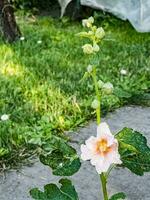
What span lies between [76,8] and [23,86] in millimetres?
1956

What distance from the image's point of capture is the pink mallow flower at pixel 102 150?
4.72 ft

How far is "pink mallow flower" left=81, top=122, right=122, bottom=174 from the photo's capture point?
1438mm

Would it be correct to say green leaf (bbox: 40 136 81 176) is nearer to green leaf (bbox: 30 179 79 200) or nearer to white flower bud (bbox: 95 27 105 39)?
green leaf (bbox: 30 179 79 200)

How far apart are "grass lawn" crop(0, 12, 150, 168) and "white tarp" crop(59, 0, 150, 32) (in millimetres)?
137

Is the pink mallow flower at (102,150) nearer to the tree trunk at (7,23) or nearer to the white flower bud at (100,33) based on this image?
the white flower bud at (100,33)

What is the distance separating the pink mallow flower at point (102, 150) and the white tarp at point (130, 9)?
3370mm

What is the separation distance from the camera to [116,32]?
201 inches

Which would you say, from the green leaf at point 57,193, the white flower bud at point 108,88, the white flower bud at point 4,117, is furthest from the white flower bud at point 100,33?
the white flower bud at point 4,117

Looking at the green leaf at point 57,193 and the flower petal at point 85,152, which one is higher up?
the flower petal at point 85,152

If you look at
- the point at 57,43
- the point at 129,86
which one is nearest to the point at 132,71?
the point at 129,86

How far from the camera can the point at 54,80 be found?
3.86 metres

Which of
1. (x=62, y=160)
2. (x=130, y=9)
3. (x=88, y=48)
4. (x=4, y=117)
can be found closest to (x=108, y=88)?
(x=88, y=48)

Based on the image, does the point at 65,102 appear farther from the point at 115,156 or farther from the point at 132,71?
the point at 115,156

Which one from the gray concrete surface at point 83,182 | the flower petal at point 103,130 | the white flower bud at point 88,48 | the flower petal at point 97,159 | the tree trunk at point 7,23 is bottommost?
the gray concrete surface at point 83,182
